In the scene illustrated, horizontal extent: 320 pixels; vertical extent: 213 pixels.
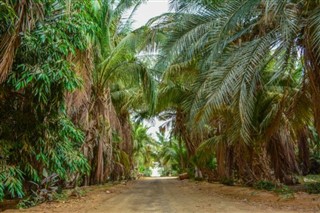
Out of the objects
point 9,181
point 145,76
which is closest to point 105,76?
point 145,76

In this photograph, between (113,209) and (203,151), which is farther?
(203,151)

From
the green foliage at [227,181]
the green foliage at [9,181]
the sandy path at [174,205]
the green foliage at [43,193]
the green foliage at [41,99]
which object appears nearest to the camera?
the green foliage at [9,181]

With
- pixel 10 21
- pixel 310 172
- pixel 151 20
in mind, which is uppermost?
pixel 151 20

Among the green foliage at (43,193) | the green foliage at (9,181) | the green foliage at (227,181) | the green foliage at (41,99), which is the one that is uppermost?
the green foliage at (41,99)

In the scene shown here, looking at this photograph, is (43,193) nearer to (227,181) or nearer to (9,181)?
(9,181)

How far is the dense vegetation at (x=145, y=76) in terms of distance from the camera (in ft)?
19.0

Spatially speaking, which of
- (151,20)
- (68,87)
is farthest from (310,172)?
(68,87)

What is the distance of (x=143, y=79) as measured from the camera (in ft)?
37.0

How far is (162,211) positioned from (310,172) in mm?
16596

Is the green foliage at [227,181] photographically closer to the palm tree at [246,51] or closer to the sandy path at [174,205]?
the palm tree at [246,51]

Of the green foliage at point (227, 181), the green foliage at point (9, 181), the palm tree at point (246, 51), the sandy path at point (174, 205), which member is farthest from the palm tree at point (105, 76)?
the green foliage at point (227, 181)

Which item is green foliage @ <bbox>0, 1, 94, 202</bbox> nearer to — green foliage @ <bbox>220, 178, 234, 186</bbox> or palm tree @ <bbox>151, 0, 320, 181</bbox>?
palm tree @ <bbox>151, 0, 320, 181</bbox>

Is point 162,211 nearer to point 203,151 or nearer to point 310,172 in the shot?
point 203,151

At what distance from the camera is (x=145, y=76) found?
441 inches
